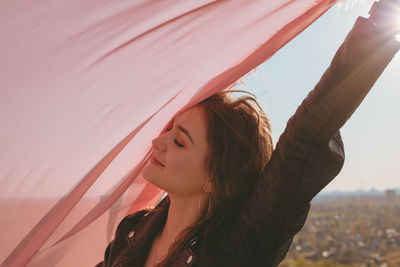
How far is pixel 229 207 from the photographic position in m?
1.43

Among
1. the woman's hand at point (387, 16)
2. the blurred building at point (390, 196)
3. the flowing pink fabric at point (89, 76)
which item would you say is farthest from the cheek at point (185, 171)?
the blurred building at point (390, 196)

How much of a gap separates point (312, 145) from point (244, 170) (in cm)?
44

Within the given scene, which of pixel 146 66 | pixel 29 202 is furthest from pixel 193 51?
pixel 29 202

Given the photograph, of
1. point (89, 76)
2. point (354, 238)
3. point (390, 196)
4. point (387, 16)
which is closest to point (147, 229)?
point (89, 76)

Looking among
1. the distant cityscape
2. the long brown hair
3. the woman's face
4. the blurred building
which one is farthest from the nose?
the blurred building

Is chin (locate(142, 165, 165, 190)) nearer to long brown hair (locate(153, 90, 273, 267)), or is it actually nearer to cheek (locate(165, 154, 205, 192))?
cheek (locate(165, 154, 205, 192))

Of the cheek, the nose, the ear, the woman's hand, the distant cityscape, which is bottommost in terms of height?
the distant cityscape

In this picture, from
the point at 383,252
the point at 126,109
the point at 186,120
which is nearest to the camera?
the point at 126,109

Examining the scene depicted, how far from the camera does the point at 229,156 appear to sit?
1.50 m

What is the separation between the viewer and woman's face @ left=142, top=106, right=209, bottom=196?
1.47m

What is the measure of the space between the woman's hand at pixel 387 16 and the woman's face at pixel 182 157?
0.76m

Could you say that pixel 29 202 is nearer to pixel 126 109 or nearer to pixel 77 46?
pixel 126 109

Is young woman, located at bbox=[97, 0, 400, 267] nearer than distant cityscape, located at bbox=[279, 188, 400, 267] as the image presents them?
Yes

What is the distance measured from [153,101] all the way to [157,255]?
25.0 inches
